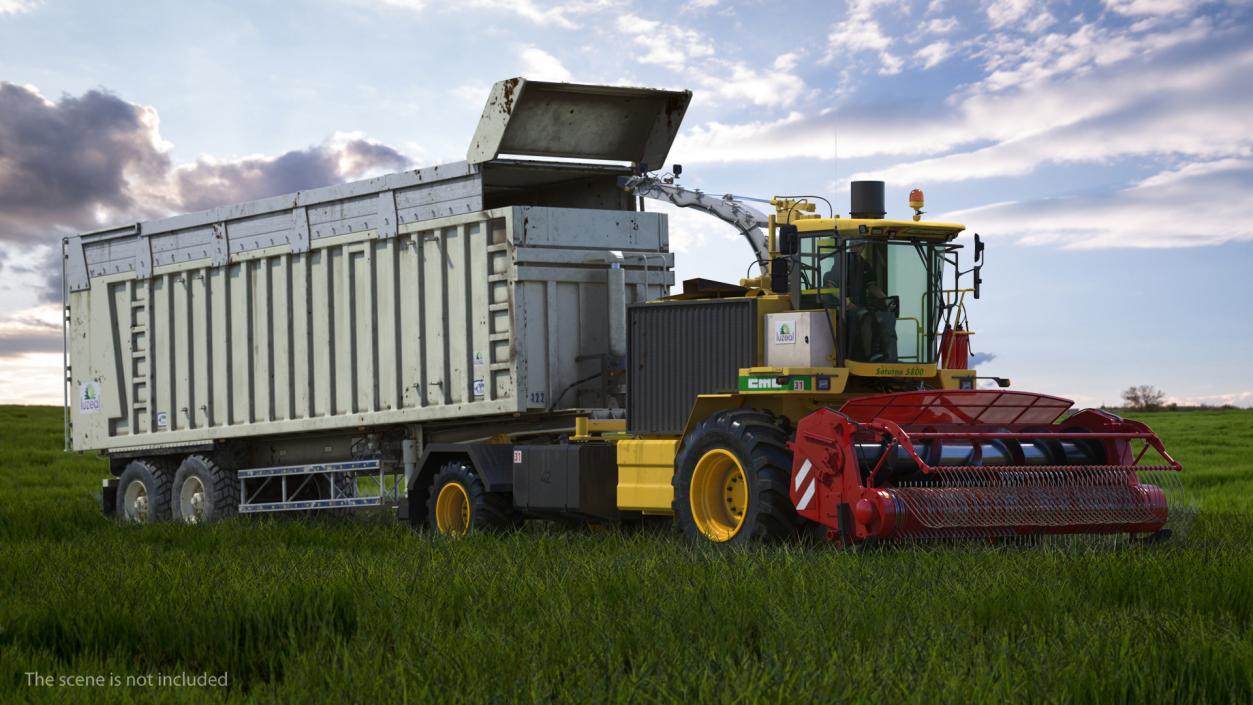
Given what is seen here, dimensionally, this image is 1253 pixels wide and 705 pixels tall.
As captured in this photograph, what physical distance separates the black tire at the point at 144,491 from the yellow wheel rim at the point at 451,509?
610cm

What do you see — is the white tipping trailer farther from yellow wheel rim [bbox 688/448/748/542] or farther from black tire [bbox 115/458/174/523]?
yellow wheel rim [bbox 688/448/748/542]

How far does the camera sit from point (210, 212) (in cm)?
1859

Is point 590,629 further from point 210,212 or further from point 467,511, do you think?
point 210,212

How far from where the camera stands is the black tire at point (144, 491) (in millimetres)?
19500

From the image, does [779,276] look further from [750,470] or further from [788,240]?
[750,470]

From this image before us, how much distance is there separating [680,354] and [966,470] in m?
Answer: 2.96

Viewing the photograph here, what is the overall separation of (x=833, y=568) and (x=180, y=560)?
4863mm

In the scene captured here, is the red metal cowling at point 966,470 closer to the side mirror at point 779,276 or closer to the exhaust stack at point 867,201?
the side mirror at point 779,276

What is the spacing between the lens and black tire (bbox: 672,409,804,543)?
1119 centimetres

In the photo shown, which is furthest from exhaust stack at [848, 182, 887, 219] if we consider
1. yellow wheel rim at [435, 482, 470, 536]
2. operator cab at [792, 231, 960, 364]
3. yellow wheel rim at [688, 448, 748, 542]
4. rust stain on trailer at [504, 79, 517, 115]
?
yellow wheel rim at [435, 482, 470, 536]

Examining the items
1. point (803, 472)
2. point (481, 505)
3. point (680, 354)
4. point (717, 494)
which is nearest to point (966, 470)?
point (803, 472)

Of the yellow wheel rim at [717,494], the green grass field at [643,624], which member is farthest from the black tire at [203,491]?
the yellow wheel rim at [717,494]

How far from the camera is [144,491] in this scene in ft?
65.8

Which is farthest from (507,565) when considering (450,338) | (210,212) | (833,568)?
(210,212)
